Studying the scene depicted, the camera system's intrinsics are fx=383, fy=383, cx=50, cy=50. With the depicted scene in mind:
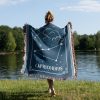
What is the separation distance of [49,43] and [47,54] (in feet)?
1.12

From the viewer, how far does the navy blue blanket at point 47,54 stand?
451 inches

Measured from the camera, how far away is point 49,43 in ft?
37.9

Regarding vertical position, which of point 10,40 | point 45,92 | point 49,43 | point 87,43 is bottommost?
point 45,92

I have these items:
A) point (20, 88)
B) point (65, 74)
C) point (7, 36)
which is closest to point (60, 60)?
point (65, 74)

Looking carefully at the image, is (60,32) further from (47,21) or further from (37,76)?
(37,76)

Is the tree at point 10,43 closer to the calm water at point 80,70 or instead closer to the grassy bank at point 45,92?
the calm water at point 80,70

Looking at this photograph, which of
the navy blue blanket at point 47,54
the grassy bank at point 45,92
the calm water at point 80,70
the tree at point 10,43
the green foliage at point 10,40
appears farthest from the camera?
the green foliage at point 10,40

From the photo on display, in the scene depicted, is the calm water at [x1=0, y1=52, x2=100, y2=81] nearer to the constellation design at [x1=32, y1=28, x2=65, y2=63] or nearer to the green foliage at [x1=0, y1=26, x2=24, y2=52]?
the constellation design at [x1=32, y1=28, x2=65, y2=63]

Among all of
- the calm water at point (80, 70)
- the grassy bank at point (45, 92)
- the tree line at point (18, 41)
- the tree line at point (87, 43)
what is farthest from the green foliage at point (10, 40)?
the grassy bank at point (45, 92)

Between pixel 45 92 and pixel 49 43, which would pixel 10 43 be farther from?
pixel 49 43

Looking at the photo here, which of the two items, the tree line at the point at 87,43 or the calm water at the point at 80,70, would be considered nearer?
the calm water at the point at 80,70

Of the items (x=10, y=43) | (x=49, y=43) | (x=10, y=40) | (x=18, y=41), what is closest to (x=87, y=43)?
(x=18, y=41)

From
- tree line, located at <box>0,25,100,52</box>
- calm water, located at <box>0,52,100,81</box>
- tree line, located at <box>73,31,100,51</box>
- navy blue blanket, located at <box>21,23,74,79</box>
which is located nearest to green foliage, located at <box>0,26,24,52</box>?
tree line, located at <box>0,25,100,52</box>

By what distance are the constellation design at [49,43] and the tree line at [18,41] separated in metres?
136
